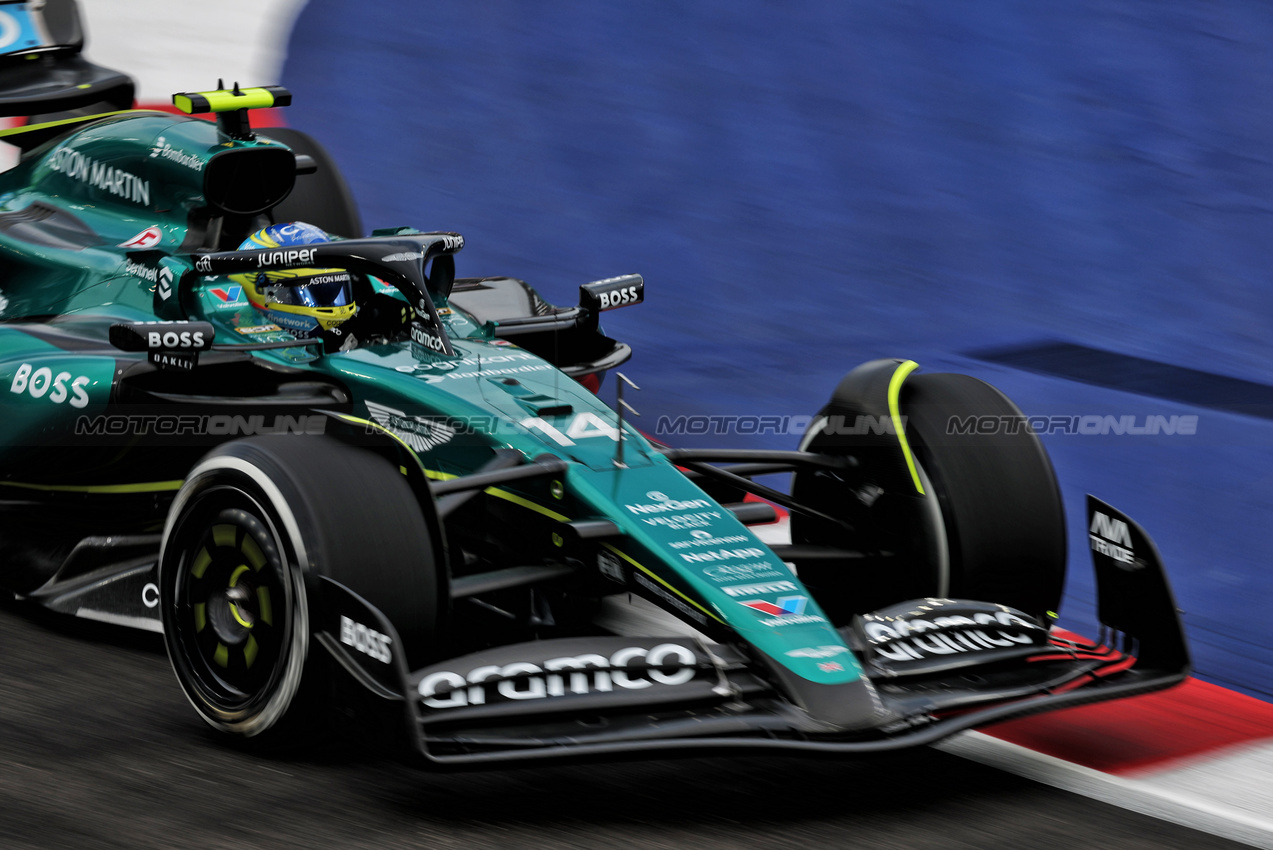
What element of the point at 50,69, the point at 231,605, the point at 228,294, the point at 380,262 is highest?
the point at 50,69

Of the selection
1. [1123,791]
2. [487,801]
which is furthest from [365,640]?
[1123,791]

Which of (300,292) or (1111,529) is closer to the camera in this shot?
(1111,529)

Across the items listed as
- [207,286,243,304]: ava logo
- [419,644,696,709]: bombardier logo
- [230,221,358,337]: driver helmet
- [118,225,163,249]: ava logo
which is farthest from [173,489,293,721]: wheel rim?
[118,225,163,249]: ava logo

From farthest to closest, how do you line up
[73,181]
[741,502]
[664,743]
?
[73,181]
[741,502]
[664,743]

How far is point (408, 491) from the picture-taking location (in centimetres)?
391

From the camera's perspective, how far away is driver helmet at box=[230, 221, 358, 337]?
17.3 feet

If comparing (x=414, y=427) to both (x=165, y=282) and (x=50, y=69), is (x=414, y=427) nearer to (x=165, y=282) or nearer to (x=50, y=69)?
(x=165, y=282)

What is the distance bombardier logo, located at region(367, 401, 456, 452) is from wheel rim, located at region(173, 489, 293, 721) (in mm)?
646

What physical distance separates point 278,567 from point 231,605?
0.30 metres

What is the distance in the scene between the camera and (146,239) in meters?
5.92

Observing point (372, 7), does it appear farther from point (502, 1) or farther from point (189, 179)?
point (189, 179)

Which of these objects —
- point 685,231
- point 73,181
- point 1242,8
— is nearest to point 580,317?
point 73,181

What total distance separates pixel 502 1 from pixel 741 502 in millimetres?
8161

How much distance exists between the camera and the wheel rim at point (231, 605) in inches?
153
